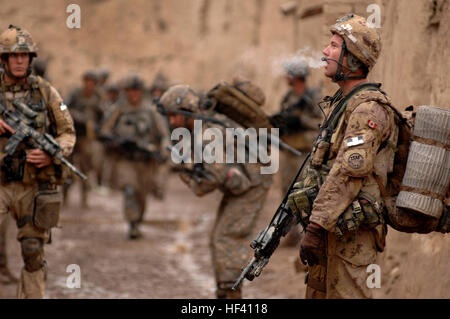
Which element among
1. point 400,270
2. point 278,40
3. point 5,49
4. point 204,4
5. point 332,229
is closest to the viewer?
point 332,229

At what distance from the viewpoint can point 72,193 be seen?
52.5 feet

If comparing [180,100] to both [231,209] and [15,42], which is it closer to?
[231,209]

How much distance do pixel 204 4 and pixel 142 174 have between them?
47.5 ft

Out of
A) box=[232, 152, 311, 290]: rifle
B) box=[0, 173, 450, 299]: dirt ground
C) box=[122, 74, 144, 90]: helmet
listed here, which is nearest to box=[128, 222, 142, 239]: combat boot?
box=[0, 173, 450, 299]: dirt ground

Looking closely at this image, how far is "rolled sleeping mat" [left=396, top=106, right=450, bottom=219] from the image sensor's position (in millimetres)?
3953

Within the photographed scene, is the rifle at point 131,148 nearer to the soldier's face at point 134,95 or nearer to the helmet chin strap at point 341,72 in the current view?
the soldier's face at point 134,95

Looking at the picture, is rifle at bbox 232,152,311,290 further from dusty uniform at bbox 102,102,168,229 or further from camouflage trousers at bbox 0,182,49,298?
dusty uniform at bbox 102,102,168,229

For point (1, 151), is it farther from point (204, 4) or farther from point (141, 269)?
point (204, 4)

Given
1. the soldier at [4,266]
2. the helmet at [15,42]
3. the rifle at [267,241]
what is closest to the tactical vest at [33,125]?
the helmet at [15,42]

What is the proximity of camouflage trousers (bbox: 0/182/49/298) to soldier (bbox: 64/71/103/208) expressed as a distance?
6.54 meters

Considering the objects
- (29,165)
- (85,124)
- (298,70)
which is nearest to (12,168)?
(29,165)

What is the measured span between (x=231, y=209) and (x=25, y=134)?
179 cm
